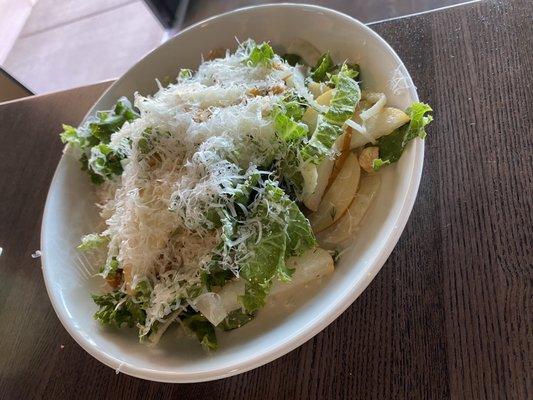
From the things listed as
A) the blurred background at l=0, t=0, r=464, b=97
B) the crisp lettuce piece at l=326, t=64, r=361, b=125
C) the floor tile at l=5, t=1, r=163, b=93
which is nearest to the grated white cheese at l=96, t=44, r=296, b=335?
the crisp lettuce piece at l=326, t=64, r=361, b=125

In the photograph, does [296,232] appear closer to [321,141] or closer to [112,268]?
[321,141]

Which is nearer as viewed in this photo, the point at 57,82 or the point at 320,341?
the point at 320,341

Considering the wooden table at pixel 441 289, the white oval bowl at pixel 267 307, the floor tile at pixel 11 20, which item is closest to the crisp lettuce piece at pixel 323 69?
the white oval bowl at pixel 267 307

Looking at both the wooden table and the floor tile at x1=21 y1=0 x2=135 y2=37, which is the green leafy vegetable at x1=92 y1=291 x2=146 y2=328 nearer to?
the wooden table

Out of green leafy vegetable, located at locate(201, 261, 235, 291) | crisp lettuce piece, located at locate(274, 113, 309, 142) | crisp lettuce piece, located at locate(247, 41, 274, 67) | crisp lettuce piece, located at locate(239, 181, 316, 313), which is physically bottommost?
green leafy vegetable, located at locate(201, 261, 235, 291)

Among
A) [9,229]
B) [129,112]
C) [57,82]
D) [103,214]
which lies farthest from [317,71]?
[57,82]

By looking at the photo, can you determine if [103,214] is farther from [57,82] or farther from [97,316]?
[57,82]

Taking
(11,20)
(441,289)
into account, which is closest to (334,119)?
(441,289)
